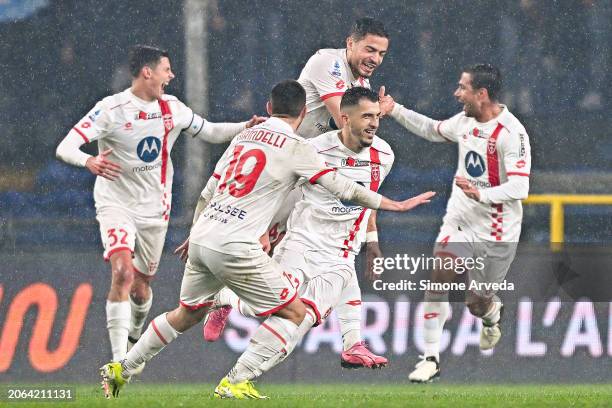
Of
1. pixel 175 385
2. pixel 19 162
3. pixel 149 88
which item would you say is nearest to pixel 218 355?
pixel 175 385

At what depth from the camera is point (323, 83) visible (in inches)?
392

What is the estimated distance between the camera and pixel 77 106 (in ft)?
59.9

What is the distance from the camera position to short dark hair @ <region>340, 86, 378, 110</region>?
31.5 ft

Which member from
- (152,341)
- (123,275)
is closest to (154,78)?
(123,275)

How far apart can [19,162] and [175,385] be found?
5731 millimetres

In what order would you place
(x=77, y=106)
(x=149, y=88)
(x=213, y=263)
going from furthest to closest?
(x=77, y=106), (x=149, y=88), (x=213, y=263)

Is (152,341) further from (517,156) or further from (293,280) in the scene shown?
(517,156)

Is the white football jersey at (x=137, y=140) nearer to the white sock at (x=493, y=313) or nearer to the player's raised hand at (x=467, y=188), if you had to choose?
the player's raised hand at (x=467, y=188)

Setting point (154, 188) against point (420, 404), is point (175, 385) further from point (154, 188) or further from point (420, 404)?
point (420, 404)

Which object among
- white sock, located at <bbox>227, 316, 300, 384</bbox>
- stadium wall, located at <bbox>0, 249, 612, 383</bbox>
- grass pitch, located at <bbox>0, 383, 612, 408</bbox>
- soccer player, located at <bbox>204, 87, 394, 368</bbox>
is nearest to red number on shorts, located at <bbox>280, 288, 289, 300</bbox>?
white sock, located at <bbox>227, 316, 300, 384</bbox>

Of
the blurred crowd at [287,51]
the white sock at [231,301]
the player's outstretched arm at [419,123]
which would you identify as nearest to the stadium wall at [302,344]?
the player's outstretched arm at [419,123]

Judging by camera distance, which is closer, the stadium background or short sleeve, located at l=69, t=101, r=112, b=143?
short sleeve, located at l=69, t=101, r=112, b=143

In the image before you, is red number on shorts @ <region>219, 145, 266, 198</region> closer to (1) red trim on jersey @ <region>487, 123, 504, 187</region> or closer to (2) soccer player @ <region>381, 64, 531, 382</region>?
(2) soccer player @ <region>381, 64, 531, 382</region>

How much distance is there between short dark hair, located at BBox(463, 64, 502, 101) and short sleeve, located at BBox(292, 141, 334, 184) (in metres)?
2.88
